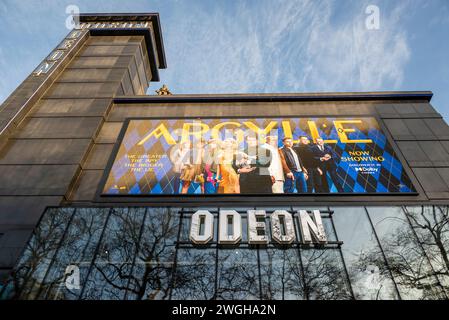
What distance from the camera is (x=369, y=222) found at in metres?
13.6

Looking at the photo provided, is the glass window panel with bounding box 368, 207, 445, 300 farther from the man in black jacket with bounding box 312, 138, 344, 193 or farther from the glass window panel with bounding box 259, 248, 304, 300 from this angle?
the glass window panel with bounding box 259, 248, 304, 300

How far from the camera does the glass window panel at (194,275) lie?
11250mm

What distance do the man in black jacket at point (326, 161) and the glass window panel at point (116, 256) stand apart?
951cm

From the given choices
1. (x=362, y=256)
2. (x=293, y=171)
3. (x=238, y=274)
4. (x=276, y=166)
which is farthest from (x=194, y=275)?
(x=293, y=171)

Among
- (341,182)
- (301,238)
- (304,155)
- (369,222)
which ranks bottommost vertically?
(301,238)

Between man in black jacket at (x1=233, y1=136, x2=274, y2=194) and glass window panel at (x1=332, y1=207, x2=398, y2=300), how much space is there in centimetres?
396

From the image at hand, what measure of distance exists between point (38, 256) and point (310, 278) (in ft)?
34.7

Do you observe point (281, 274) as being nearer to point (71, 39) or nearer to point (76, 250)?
point (76, 250)

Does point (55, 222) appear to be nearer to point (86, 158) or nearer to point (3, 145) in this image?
point (86, 158)

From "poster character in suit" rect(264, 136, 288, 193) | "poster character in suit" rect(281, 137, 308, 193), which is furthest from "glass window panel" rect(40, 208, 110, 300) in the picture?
"poster character in suit" rect(281, 137, 308, 193)

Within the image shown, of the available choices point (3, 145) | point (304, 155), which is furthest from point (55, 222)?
point (304, 155)
